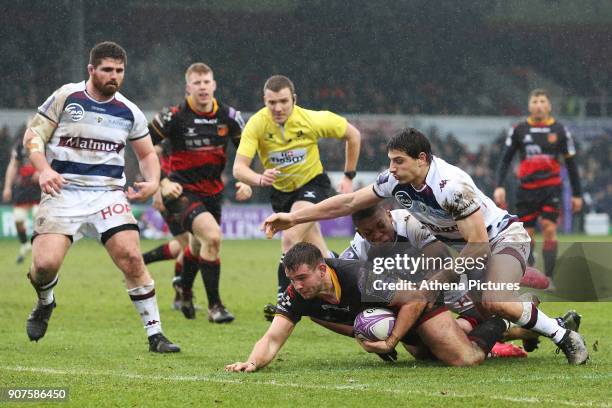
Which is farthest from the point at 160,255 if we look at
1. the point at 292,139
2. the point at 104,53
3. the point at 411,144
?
the point at 411,144

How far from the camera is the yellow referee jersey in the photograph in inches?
400

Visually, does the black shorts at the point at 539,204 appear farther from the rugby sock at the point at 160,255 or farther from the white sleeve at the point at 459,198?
the white sleeve at the point at 459,198

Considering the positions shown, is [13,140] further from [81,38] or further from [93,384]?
[93,384]

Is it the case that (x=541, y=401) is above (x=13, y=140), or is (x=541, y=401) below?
above

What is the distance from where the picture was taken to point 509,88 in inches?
1060

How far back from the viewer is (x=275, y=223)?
7.12 metres

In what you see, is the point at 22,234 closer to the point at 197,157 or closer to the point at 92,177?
the point at 197,157

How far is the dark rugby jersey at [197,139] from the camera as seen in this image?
10750mm

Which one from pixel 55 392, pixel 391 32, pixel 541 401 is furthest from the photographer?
pixel 391 32

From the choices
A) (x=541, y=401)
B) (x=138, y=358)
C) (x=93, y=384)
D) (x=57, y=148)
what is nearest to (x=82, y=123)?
(x=57, y=148)

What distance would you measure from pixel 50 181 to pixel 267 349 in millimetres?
1911

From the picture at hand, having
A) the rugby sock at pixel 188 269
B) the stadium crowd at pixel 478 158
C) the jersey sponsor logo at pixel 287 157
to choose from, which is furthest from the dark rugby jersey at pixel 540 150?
the stadium crowd at pixel 478 158

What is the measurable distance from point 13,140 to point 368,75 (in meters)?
8.04

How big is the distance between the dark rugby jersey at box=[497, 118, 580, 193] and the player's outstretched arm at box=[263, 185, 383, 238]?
249 inches
